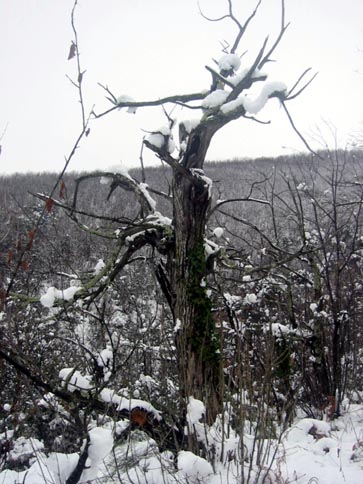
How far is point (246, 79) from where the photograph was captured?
175 inches

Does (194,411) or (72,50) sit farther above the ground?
(72,50)

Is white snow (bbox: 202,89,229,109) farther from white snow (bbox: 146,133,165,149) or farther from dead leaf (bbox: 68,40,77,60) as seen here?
dead leaf (bbox: 68,40,77,60)

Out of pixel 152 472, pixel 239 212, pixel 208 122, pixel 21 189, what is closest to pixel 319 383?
pixel 152 472

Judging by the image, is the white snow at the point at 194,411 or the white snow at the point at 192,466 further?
the white snow at the point at 194,411

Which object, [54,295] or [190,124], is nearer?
[54,295]

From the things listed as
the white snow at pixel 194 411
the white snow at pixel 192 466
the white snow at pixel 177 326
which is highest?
the white snow at pixel 177 326

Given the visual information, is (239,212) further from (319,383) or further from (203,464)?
(203,464)

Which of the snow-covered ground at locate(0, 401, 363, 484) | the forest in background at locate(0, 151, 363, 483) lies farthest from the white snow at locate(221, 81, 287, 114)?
the snow-covered ground at locate(0, 401, 363, 484)

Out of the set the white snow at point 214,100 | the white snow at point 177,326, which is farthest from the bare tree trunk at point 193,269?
the white snow at point 214,100

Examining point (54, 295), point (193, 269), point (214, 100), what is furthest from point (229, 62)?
point (54, 295)

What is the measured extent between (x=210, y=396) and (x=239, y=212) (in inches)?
1270

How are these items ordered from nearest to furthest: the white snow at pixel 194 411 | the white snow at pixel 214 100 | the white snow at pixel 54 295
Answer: the white snow at pixel 194 411 < the white snow at pixel 54 295 < the white snow at pixel 214 100

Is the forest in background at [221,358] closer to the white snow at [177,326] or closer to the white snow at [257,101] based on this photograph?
the white snow at [177,326]

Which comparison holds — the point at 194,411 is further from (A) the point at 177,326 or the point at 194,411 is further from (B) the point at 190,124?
(B) the point at 190,124
